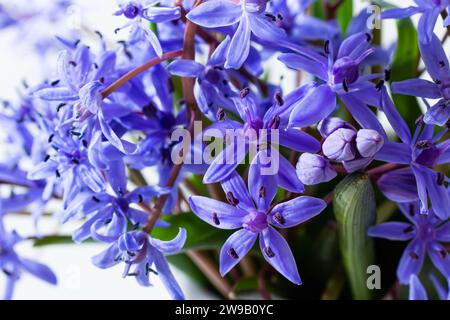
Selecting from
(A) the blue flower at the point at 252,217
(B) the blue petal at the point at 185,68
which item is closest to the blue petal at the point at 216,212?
(A) the blue flower at the point at 252,217

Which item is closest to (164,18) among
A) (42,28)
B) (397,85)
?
(397,85)

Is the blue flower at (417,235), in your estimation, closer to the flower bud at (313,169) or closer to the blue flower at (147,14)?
the flower bud at (313,169)

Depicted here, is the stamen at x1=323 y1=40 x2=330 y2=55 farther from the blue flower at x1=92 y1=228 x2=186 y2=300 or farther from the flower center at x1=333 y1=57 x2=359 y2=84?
the blue flower at x1=92 y1=228 x2=186 y2=300

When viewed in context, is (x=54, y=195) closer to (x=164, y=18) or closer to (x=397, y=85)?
(x=164, y=18)

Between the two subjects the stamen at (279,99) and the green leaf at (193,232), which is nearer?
the stamen at (279,99)

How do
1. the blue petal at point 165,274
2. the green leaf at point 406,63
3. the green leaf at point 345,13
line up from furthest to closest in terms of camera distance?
the green leaf at point 345,13, the green leaf at point 406,63, the blue petal at point 165,274

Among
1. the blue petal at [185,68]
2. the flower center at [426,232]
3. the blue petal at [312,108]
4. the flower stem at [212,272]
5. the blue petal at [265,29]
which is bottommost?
the flower stem at [212,272]
